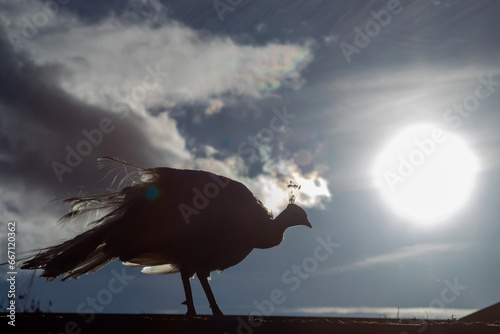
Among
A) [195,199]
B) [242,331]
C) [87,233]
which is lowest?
[242,331]

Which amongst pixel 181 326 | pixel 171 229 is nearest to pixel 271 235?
pixel 171 229

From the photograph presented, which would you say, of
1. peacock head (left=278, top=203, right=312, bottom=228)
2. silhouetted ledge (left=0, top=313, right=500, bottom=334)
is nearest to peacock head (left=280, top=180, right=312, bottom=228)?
peacock head (left=278, top=203, right=312, bottom=228)

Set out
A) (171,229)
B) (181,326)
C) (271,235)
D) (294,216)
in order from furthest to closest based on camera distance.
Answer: (294,216) < (271,235) < (171,229) < (181,326)

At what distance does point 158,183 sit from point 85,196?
1.51 meters

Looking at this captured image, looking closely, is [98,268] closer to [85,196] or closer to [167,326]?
[85,196]

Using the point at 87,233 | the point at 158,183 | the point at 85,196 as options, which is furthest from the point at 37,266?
the point at 158,183

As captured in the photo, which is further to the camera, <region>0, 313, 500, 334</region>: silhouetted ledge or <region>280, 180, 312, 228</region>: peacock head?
<region>280, 180, 312, 228</region>: peacock head

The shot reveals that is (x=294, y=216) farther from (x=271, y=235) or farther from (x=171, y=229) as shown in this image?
(x=171, y=229)

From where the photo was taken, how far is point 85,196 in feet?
31.5

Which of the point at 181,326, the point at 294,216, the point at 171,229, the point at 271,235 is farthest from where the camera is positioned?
the point at 294,216

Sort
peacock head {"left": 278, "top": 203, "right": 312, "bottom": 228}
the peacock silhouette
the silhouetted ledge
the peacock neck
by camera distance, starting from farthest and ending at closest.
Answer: peacock head {"left": 278, "top": 203, "right": 312, "bottom": 228} → the peacock neck → the peacock silhouette → the silhouetted ledge

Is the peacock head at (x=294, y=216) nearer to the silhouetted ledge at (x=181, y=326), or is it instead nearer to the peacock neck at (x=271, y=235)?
the peacock neck at (x=271, y=235)

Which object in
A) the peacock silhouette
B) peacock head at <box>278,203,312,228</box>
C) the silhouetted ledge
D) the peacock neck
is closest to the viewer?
the silhouetted ledge

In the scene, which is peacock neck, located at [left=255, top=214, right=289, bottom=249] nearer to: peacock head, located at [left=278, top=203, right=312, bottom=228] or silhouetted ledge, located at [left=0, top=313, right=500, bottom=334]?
peacock head, located at [left=278, top=203, right=312, bottom=228]
